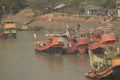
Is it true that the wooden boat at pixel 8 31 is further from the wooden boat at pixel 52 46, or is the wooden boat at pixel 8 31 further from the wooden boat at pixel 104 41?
the wooden boat at pixel 104 41

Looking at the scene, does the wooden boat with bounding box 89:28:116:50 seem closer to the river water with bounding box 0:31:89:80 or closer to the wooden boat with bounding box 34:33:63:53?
the river water with bounding box 0:31:89:80

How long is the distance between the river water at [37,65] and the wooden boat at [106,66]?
1.27 meters

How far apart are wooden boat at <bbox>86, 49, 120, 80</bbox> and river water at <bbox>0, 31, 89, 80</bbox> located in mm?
1270

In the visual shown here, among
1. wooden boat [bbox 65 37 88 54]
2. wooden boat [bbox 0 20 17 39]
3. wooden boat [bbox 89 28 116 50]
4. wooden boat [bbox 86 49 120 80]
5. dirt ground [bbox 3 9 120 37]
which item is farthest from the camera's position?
dirt ground [bbox 3 9 120 37]

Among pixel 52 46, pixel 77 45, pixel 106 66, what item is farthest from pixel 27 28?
pixel 106 66

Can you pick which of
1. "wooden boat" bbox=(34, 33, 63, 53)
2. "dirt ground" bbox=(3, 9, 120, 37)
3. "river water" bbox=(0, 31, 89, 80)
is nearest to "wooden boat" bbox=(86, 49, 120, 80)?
"river water" bbox=(0, 31, 89, 80)

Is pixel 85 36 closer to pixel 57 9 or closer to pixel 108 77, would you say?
pixel 108 77

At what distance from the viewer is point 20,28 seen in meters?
81.0

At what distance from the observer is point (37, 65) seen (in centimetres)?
4566

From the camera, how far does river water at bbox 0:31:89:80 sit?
4053cm

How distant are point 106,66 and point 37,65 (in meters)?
10.4

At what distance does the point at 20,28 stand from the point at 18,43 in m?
19.4

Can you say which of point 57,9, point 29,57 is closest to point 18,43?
point 29,57

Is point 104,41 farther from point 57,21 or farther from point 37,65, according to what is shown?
point 57,21
